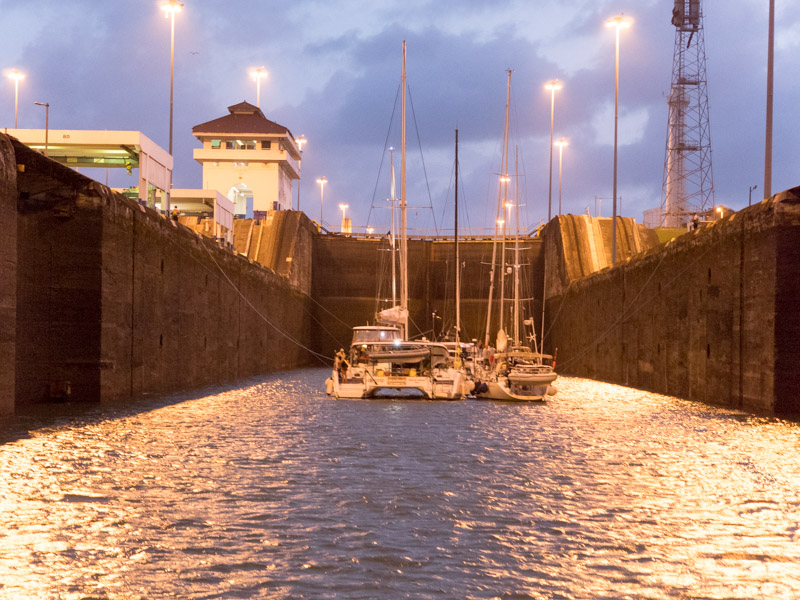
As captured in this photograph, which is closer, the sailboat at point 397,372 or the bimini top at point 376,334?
the sailboat at point 397,372

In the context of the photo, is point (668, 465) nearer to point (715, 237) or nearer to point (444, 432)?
point (444, 432)

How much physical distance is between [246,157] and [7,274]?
5816cm

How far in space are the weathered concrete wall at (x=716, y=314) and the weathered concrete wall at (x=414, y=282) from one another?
→ 18.9 m

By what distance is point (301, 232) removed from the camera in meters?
56.1

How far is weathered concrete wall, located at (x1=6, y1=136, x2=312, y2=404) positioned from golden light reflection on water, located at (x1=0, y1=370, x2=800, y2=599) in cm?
294

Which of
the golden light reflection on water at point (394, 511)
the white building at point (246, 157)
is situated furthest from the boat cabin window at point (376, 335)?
the white building at point (246, 157)

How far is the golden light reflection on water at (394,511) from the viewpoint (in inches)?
303

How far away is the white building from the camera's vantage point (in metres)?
75.2

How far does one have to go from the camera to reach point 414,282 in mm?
59812

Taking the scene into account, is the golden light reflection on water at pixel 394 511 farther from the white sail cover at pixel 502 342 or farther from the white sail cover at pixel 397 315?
the white sail cover at pixel 502 342

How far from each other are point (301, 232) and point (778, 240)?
128 ft

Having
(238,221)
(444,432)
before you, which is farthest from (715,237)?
(238,221)

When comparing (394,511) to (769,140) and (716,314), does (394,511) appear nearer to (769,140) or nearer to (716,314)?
(716,314)

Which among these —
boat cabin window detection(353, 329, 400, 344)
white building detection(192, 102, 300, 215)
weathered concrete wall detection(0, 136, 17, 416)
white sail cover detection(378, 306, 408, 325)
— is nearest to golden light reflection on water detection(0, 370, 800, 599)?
weathered concrete wall detection(0, 136, 17, 416)
